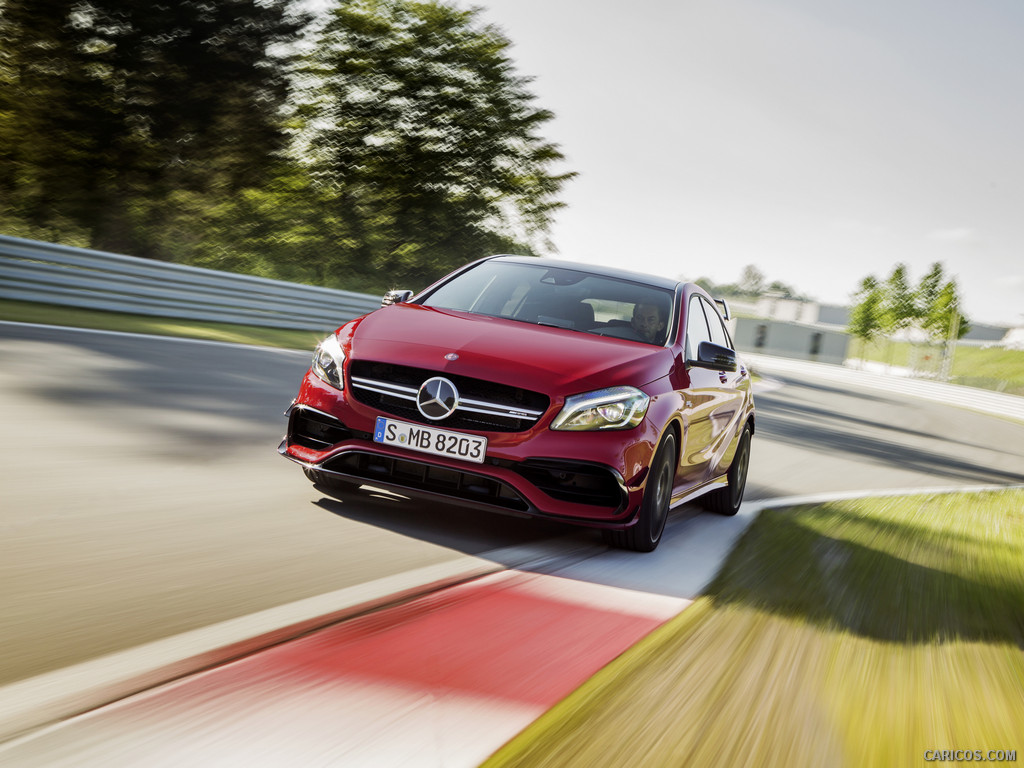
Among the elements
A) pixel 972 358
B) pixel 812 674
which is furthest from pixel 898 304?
pixel 812 674

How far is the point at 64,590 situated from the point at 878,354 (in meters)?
111

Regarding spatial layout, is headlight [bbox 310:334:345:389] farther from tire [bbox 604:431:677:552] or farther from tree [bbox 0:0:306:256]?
tree [bbox 0:0:306:256]

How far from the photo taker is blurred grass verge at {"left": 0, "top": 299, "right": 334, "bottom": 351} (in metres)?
11.8

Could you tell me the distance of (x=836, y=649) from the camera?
4.16m

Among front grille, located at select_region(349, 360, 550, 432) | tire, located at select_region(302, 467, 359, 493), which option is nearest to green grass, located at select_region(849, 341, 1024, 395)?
tire, located at select_region(302, 467, 359, 493)

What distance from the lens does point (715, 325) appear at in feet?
24.6

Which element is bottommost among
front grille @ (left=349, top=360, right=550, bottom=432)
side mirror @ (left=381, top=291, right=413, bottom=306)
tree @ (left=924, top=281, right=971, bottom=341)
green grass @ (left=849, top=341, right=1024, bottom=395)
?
front grille @ (left=349, top=360, right=550, bottom=432)

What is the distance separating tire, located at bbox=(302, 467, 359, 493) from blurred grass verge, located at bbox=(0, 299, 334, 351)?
6801mm

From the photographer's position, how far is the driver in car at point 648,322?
5953mm

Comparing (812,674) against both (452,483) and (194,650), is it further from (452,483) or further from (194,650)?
(194,650)

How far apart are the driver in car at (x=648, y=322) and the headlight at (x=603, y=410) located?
88 centimetres

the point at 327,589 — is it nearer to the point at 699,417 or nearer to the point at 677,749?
the point at 677,749

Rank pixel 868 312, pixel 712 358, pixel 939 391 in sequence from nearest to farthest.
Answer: pixel 712 358, pixel 939 391, pixel 868 312

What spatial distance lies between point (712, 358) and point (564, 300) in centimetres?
93
